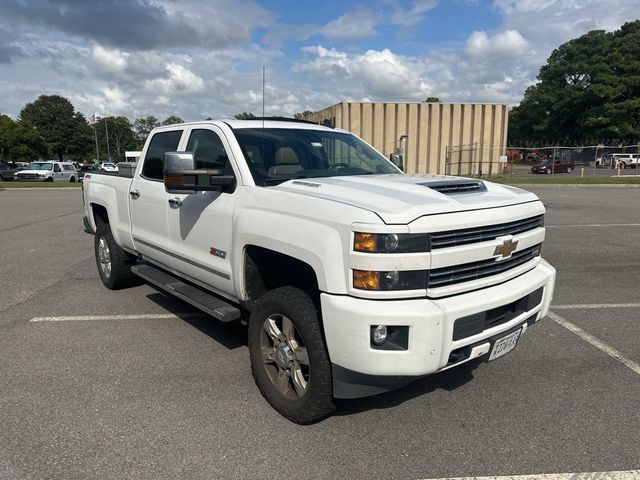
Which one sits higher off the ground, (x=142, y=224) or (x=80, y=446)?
(x=142, y=224)

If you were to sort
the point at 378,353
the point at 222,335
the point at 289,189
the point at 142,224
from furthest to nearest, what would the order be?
1. the point at 142,224
2. the point at 222,335
3. the point at 289,189
4. the point at 378,353

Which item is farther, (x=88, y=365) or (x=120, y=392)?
(x=88, y=365)

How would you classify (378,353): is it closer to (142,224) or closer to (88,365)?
(88,365)

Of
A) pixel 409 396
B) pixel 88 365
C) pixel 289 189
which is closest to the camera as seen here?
pixel 289 189

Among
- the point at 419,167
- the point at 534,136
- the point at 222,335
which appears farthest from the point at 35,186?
the point at 534,136

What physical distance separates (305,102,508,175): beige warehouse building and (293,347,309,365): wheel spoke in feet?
97.0

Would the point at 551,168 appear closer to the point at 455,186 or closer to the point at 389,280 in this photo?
the point at 455,186

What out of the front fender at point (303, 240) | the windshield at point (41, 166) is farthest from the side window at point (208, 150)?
the windshield at point (41, 166)

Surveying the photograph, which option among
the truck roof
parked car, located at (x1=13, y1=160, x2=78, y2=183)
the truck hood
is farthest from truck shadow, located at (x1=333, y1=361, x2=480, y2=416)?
parked car, located at (x1=13, y1=160, x2=78, y2=183)

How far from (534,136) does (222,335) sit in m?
81.9

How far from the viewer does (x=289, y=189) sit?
3238 mm

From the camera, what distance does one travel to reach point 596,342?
4418 millimetres

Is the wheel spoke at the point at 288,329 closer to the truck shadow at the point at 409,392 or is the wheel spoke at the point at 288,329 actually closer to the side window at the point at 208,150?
the truck shadow at the point at 409,392

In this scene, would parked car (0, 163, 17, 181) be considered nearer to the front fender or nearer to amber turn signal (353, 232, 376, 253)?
the front fender
